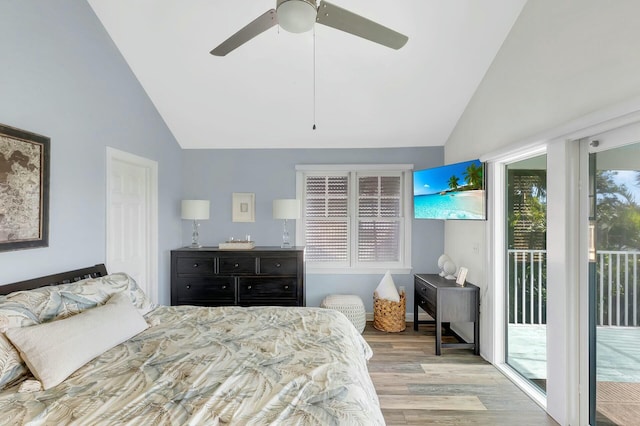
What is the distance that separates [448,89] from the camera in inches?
123

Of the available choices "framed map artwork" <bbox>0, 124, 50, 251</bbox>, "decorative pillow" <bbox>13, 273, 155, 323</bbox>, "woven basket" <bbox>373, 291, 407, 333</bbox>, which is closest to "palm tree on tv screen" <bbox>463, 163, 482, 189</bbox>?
"woven basket" <bbox>373, 291, 407, 333</bbox>

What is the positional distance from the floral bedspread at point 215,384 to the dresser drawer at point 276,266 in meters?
1.51

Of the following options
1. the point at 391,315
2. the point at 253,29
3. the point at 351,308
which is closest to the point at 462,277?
the point at 391,315

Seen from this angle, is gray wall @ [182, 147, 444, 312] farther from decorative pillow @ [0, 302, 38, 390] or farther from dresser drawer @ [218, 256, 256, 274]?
decorative pillow @ [0, 302, 38, 390]

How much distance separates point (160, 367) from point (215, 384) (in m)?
0.34

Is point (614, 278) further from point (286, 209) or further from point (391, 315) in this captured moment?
point (286, 209)

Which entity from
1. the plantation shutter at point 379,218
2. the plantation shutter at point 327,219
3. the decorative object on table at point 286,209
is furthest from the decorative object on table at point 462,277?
the decorative object on table at point 286,209

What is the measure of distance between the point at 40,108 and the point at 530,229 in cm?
382

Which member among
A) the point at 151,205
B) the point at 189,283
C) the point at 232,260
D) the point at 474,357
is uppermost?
the point at 151,205

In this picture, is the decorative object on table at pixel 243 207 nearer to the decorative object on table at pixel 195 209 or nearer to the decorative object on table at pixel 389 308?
the decorative object on table at pixel 195 209

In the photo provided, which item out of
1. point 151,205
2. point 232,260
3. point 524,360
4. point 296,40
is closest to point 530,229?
point 524,360

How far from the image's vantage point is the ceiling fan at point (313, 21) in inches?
58.4

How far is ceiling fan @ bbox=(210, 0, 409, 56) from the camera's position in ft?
4.87

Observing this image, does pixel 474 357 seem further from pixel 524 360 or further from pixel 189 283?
pixel 189 283
